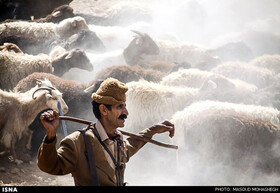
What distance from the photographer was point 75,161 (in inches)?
101

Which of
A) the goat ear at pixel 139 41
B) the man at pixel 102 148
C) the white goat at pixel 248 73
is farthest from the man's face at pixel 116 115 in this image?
the goat ear at pixel 139 41

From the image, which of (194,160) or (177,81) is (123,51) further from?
(194,160)

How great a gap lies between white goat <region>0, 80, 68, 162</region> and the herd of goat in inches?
0.6

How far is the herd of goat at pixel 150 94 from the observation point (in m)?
5.86

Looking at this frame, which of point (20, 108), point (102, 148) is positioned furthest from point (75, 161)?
point (20, 108)

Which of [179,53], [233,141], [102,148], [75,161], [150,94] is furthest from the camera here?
[179,53]

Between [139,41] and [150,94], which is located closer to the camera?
[150,94]

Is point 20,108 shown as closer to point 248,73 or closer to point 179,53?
point 248,73

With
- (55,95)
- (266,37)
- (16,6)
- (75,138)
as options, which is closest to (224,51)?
(266,37)

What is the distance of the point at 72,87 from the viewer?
23.7ft

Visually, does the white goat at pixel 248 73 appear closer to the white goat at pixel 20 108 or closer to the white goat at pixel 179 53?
the white goat at pixel 179 53

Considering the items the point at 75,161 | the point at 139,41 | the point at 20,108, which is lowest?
the point at 75,161

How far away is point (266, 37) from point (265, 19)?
2212 millimetres

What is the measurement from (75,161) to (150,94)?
4.81 metres
